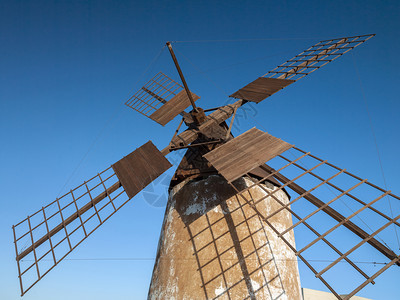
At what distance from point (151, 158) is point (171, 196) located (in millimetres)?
813

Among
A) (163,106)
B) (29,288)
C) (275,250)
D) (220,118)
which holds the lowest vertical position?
(275,250)

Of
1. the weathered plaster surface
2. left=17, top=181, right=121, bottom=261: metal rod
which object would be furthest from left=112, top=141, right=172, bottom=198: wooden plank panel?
the weathered plaster surface

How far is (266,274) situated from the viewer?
13.5ft

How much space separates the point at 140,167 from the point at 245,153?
1864 millimetres

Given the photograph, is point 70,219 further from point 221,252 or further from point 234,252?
point 234,252

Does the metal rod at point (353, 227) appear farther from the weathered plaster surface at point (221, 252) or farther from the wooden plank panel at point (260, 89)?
the wooden plank panel at point (260, 89)

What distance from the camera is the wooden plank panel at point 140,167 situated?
189 inches

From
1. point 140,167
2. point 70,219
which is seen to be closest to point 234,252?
point 140,167

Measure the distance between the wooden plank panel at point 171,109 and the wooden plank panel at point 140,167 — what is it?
1048 mm

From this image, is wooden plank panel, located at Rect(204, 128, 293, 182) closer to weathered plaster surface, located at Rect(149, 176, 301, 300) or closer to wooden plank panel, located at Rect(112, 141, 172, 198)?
weathered plaster surface, located at Rect(149, 176, 301, 300)

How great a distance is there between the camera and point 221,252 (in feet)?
13.9

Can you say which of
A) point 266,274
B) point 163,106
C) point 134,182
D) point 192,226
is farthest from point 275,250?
point 163,106

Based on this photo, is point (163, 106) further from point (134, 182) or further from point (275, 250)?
point (275, 250)

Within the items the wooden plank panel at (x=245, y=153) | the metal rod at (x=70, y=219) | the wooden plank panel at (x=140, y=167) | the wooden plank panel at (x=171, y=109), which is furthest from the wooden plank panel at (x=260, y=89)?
the metal rod at (x=70, y=219)
